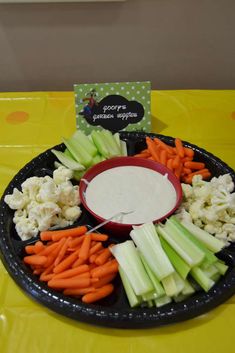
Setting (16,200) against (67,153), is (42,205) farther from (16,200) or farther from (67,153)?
(67,153)

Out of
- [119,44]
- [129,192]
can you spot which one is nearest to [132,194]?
[129,192]

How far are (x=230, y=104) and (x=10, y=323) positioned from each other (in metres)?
1.35

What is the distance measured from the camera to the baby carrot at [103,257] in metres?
1.06

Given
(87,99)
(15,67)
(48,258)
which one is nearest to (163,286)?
(48,258)

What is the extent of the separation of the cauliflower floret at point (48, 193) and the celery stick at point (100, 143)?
0.29 metres

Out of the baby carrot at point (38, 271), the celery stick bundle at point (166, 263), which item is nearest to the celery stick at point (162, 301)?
the celery stick bundle at point (166, 263)

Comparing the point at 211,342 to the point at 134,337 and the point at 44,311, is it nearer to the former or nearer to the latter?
the point at 134,337

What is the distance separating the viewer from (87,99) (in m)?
1.56

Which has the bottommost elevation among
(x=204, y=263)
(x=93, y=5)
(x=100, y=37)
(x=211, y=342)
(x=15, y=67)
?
(x=211, y=342)

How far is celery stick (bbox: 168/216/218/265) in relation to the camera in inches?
40.8

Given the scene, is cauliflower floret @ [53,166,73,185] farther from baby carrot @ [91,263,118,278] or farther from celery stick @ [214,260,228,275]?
celery stick @ [214,260,228,275]

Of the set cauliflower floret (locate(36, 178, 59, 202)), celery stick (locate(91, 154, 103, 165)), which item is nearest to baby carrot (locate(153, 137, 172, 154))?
celery stick (locate(91, 154, 103, 165))

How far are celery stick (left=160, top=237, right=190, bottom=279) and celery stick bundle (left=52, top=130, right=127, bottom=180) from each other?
451 millimetres

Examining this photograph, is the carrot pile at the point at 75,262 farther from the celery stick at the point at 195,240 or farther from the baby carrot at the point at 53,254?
the celery stick at the point at 195,240
